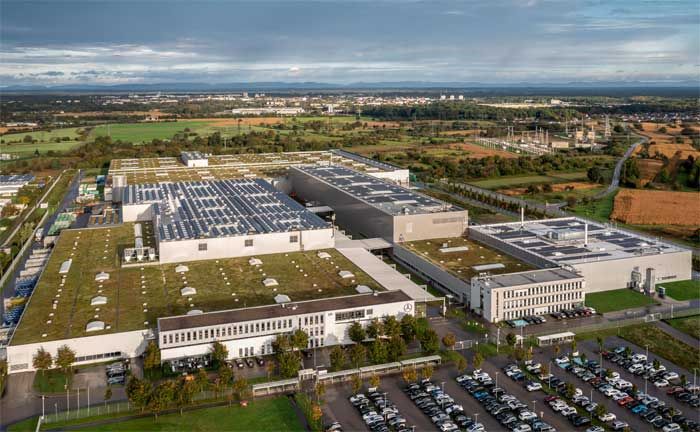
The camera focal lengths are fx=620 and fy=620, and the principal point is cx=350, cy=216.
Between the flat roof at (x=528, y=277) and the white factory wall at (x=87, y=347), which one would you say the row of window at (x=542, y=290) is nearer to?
the flat roof at (x=528, y=277)

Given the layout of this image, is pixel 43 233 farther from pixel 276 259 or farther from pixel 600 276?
pixel 600 276

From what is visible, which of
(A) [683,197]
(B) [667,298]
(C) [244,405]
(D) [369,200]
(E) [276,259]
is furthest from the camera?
(A) [683,197]

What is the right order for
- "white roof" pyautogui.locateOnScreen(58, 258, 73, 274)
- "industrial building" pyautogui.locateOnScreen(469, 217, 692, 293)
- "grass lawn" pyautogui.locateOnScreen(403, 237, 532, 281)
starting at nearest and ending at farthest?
"white roof" pyautogui.locateOnScreen(58, 258, 73, 274) < "industrial building" pyautogui.locateOnScreen(469, 217, 692, 293) < "grass lawn" pyautogui.locateOnScreen(403, 237, 532, 281)

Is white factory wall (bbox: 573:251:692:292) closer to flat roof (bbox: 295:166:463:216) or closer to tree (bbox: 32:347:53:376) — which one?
flat roof (bbox: 295:166:463:216)

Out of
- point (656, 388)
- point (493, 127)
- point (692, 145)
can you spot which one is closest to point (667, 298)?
point (656, 388)

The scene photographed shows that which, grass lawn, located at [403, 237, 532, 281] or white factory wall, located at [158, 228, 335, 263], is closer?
grass lawn, located at [403, 237, 532, 281]

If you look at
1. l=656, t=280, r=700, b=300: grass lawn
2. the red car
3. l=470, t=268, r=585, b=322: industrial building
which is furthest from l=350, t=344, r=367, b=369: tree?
l=656, t=280, r=700, b=300: grass lawn

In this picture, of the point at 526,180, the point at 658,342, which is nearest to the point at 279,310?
the point at 658,342
